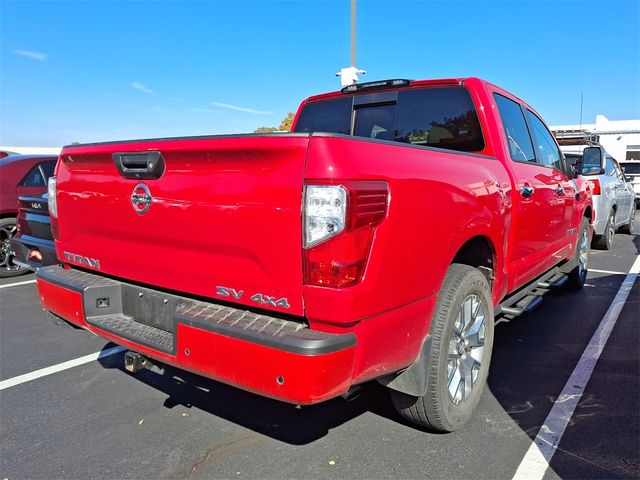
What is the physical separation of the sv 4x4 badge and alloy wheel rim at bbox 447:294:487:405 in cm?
107

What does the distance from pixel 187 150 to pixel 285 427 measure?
1.71 m

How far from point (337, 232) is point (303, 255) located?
171 mm

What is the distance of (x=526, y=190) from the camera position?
11.7ft

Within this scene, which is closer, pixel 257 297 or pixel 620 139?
pixel 257 297

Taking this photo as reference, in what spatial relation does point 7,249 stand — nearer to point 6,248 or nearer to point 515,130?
point 6,248

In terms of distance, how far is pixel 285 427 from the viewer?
2949mm

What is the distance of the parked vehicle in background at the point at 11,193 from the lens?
7.09m

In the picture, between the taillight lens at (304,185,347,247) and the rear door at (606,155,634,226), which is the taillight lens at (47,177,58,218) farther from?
the rear door at (606,155,634,226)

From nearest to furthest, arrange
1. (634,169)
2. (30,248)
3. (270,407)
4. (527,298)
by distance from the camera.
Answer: (270,407)
(527,298)
(30,248)
(634,169)

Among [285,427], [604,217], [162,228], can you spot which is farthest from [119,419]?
[604,217]

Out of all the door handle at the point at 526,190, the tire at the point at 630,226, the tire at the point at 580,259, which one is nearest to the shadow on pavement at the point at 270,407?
the door handle at the point at 526,190

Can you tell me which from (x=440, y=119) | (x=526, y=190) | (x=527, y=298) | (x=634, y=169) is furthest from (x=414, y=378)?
(x=634, y=169)

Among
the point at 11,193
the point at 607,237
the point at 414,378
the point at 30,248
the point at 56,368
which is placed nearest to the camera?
the point at 414,378

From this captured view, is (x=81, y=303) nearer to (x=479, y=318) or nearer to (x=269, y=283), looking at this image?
(x=269, y=283)
